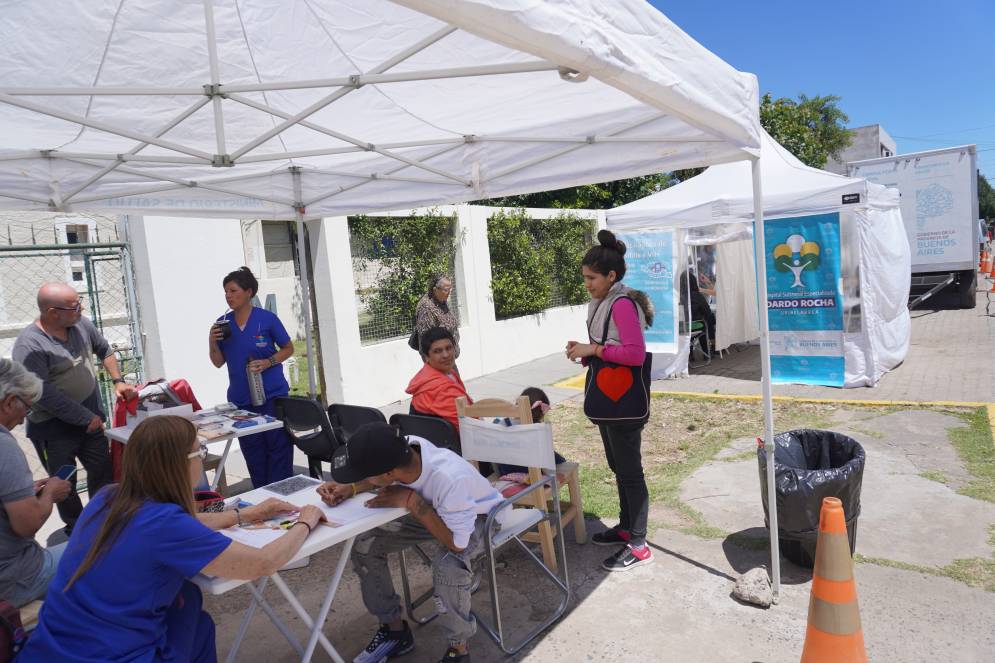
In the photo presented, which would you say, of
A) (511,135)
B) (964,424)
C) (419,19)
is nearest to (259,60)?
(419,19)

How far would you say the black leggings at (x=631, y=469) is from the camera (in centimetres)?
352

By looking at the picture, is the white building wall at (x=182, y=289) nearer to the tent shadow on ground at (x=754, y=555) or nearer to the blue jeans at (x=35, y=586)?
the blue jeans at (x=35, y=586)

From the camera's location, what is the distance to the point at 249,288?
4512mm

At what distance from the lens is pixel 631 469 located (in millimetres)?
3576

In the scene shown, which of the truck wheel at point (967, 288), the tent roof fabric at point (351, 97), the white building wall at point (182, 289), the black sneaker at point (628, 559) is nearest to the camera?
the tent roof fabric at point (351, 97)

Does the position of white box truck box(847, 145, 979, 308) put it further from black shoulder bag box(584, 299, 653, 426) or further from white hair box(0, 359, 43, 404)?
white hair box(0, 359, 43, 404)

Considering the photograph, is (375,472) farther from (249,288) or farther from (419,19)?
(249,288)

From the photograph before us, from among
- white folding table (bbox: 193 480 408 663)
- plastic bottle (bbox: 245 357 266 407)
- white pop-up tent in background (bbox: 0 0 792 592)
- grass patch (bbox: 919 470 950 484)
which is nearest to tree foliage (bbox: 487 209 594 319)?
white pop-up tent in background (bbox: 0 0 792 592)

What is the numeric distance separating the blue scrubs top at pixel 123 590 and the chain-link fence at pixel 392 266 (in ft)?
20.1

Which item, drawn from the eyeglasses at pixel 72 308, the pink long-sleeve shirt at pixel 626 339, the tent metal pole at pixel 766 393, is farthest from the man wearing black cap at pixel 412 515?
the eyeglasses at pixel 72 308

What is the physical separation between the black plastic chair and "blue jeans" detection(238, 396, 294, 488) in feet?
0.36

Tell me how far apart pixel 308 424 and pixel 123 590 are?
2430 mm

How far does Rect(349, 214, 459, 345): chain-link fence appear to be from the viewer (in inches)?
318

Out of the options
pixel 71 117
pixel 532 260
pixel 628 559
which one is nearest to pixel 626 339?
pixel 628 559
